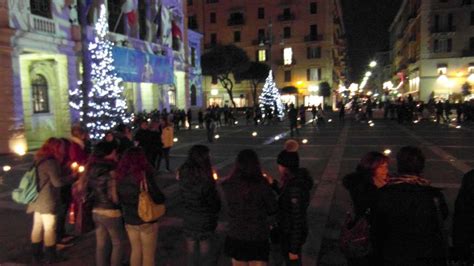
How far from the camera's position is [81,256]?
242 inches

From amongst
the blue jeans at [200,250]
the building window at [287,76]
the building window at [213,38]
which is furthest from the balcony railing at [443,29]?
the blue jeans at [200,250]

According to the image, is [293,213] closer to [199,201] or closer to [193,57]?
[199,201]

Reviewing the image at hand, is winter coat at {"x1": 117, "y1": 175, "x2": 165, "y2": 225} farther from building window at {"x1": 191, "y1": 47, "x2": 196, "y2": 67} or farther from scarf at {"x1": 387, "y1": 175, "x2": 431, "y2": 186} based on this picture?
building window at {"x1": 191, "y1": 47, "x2": 196, "y2": 67}

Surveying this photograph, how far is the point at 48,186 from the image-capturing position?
5480mm

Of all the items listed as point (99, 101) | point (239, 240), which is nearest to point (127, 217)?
point (239, 240)

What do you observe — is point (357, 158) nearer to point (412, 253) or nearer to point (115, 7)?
point (412, 253)

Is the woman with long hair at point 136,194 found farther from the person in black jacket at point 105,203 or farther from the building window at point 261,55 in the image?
the building window at point 261,55

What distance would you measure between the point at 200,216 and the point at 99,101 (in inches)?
614

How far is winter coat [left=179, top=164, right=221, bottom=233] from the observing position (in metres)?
4.38

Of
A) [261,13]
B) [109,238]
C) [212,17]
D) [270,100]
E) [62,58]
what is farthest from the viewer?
[212,17]

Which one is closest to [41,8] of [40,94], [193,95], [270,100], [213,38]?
[40,94]

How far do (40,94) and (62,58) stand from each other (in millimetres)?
2137

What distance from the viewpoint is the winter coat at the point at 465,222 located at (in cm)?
334

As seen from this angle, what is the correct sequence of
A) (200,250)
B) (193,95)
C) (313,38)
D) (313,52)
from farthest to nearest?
(313,52) → (313,38) → (193,95) → (200,250)
